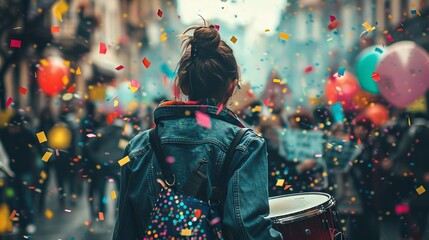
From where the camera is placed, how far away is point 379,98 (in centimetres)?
791

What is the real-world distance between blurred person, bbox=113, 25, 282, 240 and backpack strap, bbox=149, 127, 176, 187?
0.06 feet

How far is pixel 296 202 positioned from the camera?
3.63 metres

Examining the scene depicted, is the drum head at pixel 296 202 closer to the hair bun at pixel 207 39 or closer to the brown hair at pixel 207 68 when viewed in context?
the brown hair at pixel 207 68

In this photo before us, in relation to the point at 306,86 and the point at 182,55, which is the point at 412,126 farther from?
the point at 182,55

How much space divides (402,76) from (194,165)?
5.36 m

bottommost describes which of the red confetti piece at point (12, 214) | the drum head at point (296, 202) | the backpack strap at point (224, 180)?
the red confetti piece at point (12, 214)

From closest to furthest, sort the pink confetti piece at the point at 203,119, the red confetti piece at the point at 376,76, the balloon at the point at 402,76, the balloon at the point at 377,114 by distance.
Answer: the pink confetti piece at the point at 203,119 → the balloon at the point at 377,114 → the balloon at the point at 402,76 → the red confetti piece at the point at 376,76

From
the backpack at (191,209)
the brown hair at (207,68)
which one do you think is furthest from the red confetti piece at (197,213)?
the brown hair at (207,68)

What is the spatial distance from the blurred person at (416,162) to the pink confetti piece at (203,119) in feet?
15.2

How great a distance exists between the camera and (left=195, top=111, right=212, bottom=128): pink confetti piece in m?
2.68

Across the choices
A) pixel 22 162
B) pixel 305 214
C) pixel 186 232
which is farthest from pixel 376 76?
pixel 186 232

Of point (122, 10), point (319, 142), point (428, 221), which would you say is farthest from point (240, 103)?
point (122, 10)

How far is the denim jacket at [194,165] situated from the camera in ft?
8.30

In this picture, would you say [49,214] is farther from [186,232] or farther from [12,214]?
[186,232]
